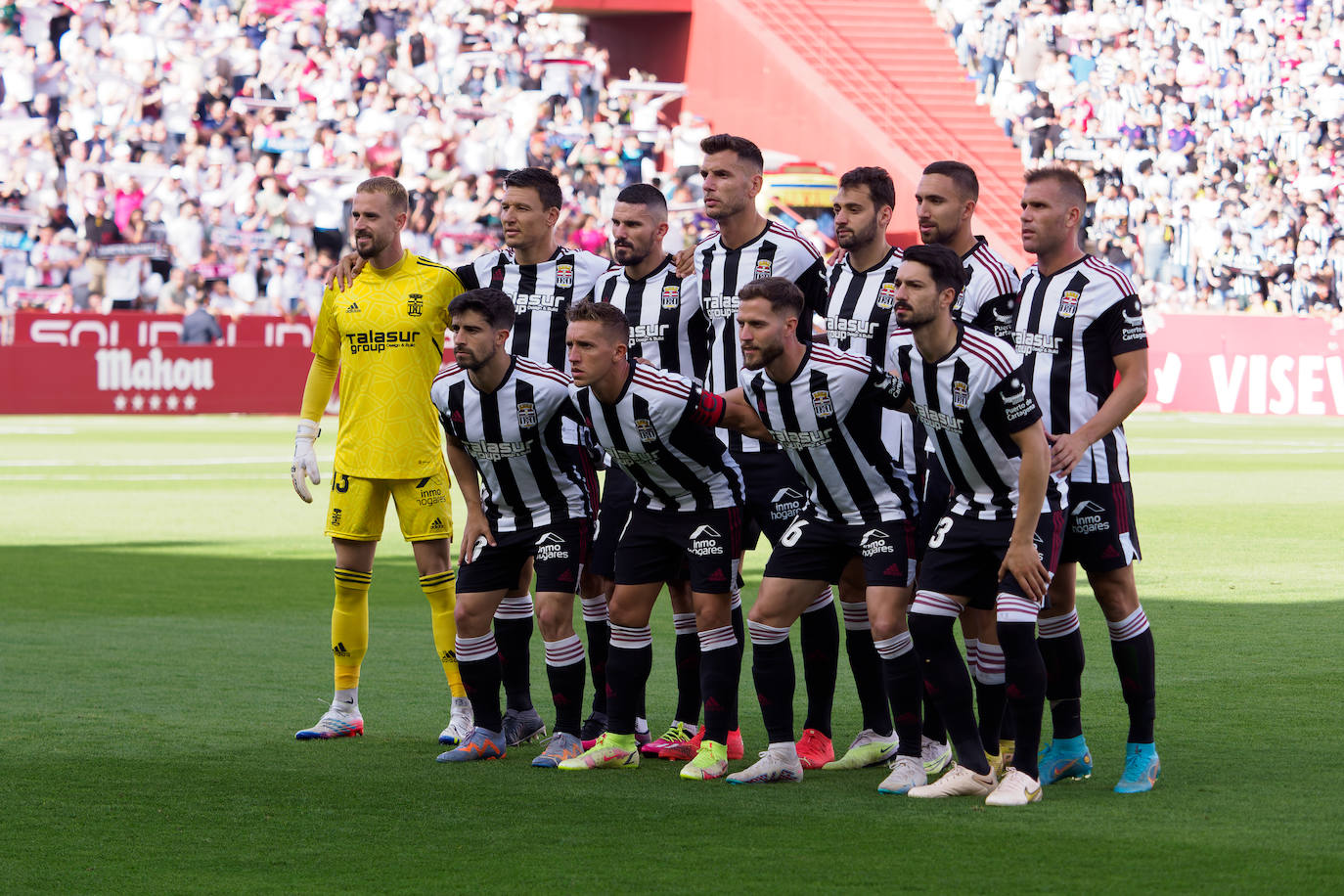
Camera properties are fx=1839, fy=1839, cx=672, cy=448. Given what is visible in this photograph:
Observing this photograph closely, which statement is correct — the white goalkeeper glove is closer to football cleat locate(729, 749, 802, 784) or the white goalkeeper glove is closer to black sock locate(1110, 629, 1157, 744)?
football cleat locate(729, 749, 802, 784)

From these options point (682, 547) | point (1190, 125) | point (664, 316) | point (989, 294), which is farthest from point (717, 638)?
point (1190, 125)

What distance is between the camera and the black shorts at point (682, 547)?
6.68 m

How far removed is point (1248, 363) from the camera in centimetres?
3128

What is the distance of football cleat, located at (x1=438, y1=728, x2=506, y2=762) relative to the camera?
686 centimetres

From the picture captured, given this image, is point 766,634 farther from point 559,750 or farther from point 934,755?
point 559,750

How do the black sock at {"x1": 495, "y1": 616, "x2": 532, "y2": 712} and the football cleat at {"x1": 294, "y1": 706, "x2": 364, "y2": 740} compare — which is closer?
the football cleat at {"x1": 294, "y1": 706, "x2": 364, "y2": 740}

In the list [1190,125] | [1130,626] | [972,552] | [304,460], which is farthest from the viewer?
[1190,125]

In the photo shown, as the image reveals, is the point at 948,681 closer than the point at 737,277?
Yes

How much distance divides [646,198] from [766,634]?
70.9 inches

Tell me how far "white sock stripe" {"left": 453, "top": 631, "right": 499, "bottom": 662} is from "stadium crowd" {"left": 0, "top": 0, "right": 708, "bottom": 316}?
20.9 meters

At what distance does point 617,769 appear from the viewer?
22.2ft

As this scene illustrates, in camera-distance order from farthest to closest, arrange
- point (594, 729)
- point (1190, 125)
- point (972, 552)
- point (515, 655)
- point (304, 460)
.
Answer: point (1190, 125) → point (304, 460) → point (515, 655) → point (594, 729) → point (972, 552)

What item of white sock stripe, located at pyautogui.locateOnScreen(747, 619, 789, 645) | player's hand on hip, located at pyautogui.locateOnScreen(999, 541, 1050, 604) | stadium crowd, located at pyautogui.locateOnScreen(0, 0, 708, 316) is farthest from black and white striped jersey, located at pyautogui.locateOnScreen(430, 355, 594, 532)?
stadium crowd, located at pyautogui.locateOnScreen(0, 0, 708, 316)

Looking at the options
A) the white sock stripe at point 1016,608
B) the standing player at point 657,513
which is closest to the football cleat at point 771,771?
the standing player at point 657,513
